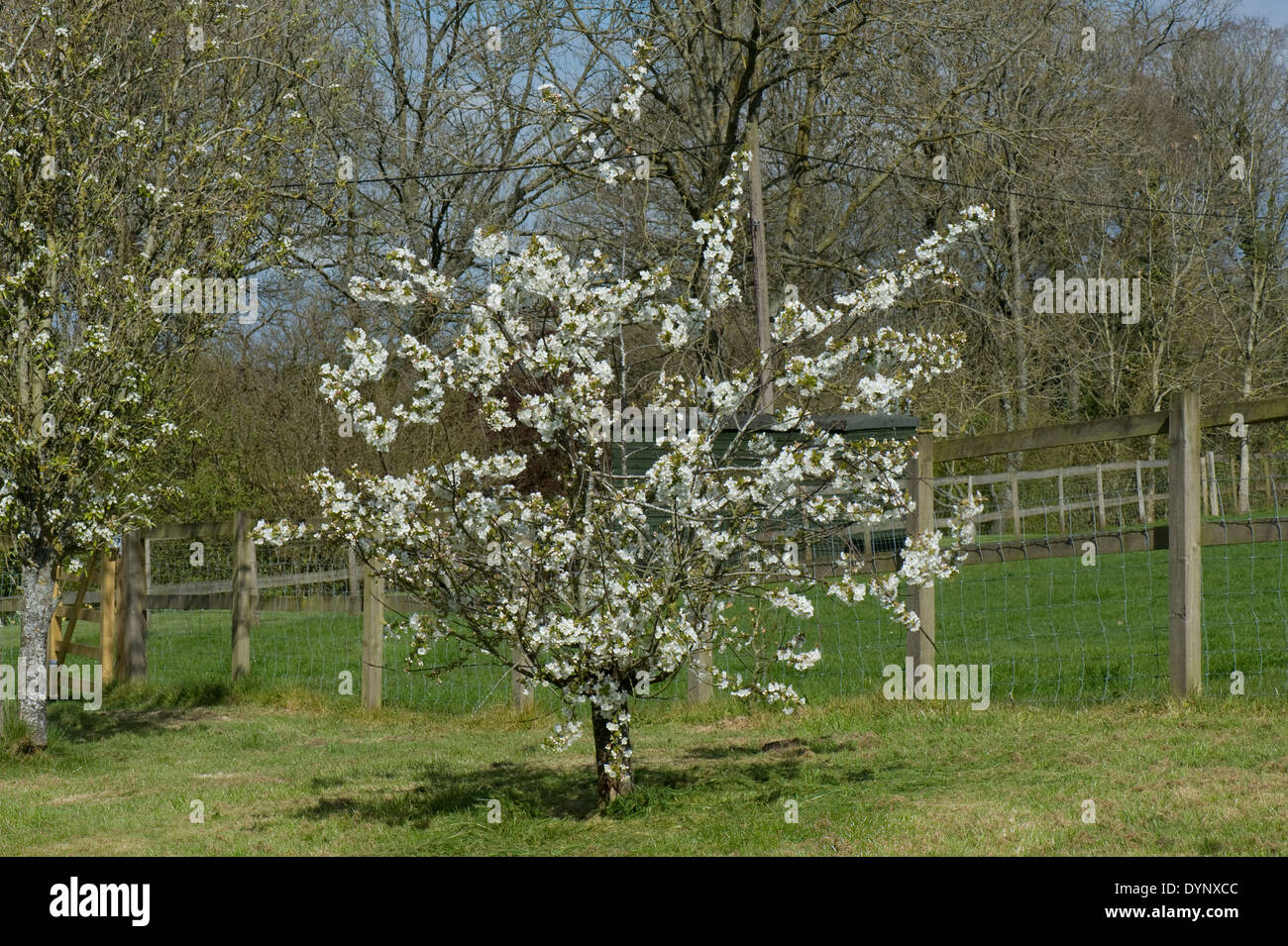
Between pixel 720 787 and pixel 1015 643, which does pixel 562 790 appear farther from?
pixel 1015 643

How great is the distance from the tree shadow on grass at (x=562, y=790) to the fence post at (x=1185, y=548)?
2.11 m

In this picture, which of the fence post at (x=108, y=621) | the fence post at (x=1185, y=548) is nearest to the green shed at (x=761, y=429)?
the fence post at (x=1185, y=548)

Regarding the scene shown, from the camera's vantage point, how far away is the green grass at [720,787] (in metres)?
5.53

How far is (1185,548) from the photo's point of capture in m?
7.55

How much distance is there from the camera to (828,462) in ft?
17.7

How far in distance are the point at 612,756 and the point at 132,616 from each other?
7669 mm

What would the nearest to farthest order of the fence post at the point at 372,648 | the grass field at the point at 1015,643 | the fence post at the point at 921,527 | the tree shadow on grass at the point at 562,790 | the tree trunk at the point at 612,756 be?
1. the tree trunk at the point at 612,756
2. the tree shadow on grass at the point at 562,790
3. the fence post at the point at 921,527
4. the grass field at the point at 1015,643
5. the fence post at the point at 372,648

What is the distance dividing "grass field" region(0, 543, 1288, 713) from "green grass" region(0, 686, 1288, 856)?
0.52m

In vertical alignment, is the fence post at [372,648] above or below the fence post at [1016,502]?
below

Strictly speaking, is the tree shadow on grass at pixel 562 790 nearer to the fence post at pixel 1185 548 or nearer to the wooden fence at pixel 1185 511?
the wooden fence at pixel 1185 511

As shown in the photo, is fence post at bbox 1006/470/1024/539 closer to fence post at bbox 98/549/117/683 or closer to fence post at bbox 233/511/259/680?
fence post at bbox 233/511/259/680

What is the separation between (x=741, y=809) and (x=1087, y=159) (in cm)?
1696

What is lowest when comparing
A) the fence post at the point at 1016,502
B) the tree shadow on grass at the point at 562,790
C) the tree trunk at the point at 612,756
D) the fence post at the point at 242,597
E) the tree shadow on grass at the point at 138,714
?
the tree shadow on grass at the point at 138,714

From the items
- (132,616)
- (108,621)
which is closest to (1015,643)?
(132,616)
